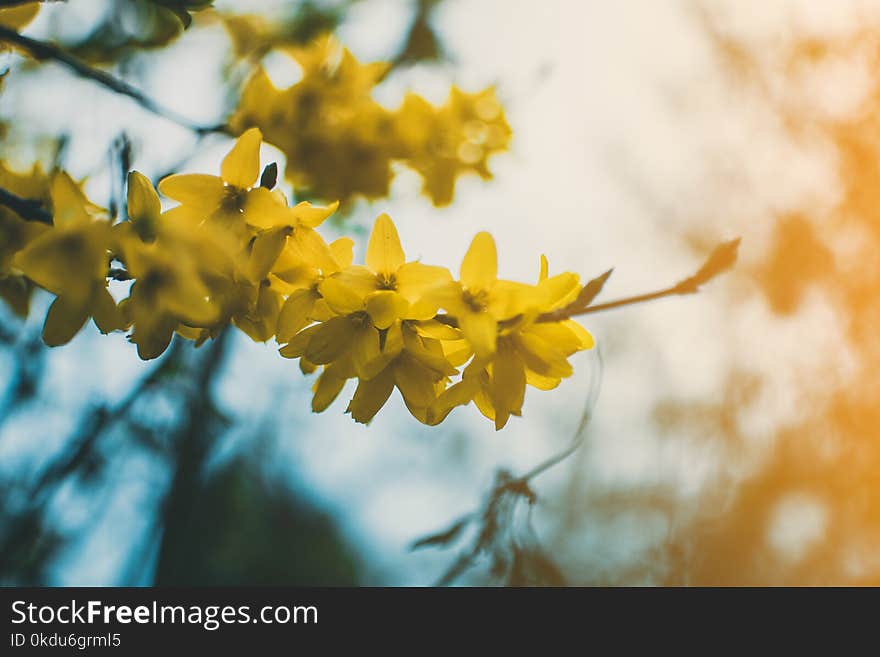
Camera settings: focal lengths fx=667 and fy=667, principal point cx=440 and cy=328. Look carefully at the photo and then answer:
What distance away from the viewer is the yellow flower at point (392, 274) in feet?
2.76

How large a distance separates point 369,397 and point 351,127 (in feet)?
3.14

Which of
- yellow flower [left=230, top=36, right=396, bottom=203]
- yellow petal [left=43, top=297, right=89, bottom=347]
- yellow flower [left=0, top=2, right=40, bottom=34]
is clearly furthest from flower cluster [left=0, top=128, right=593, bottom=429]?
yellow flower [left=230, top=36, right=396, bottom=203]

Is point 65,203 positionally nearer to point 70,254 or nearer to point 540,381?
point 70,254

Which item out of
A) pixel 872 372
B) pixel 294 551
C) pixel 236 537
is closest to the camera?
pixel 872 372

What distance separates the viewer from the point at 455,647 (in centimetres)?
116

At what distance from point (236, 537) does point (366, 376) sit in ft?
9.09

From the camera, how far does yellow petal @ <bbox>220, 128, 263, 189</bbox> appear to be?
905 mm

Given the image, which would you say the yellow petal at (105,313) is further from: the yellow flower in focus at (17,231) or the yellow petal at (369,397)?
the yellow petal at (369,397)

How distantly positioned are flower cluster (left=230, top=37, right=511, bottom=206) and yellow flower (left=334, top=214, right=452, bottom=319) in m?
0.74

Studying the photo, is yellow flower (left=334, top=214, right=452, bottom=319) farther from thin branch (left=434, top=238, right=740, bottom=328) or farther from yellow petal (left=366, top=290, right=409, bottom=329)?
thin branch (left=434, top=238, right=740, bottom=328)

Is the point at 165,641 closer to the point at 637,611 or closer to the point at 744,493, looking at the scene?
the point at 637,611

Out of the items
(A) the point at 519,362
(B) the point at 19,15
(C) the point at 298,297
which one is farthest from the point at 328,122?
(A) the point at 519,362

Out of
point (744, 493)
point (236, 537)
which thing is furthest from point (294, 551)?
point (744, 493)

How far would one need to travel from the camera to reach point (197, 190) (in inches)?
35.7
